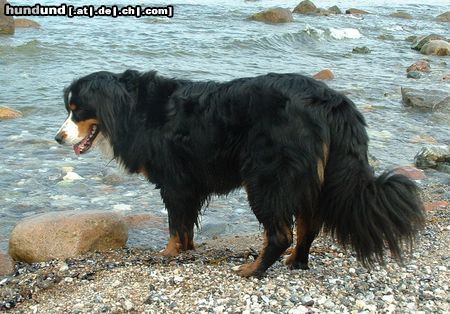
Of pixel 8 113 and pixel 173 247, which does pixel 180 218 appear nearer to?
pixel 173 247

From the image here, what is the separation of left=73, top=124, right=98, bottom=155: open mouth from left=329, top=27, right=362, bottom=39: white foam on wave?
17.4 metres

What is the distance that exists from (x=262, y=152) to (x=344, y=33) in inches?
732

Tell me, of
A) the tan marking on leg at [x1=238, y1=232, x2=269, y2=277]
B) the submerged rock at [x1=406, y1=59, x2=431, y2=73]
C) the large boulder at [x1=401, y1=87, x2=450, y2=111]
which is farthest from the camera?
the submerged rock at [x1=406, y1=59, x2=431, y2=73]

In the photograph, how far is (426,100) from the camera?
36.7 feet

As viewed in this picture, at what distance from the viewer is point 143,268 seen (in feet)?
14.5

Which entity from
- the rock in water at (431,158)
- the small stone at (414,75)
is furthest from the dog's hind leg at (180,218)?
the small stone at (414,75)

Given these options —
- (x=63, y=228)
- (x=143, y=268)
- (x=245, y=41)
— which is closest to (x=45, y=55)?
(x=245, y=41)

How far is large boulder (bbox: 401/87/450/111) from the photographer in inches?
436

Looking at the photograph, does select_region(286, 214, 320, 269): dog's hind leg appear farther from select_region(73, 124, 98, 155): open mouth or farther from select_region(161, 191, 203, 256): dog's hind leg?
select_region(73, 124, 98, 155): open mouth

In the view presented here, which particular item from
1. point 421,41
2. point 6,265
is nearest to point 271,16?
point 421,41

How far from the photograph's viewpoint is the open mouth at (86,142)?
4945mm

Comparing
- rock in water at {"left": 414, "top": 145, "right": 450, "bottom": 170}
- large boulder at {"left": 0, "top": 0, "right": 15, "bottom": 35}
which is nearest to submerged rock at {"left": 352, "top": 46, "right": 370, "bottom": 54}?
large boulder at {"left": 0, "top": 0, "right": 15, "bottom": 35}

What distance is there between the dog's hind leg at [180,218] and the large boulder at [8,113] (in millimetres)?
5318

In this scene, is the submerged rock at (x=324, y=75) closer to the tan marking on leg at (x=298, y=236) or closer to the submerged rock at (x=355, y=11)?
the tan marking on leg at (x=298, y=236)
